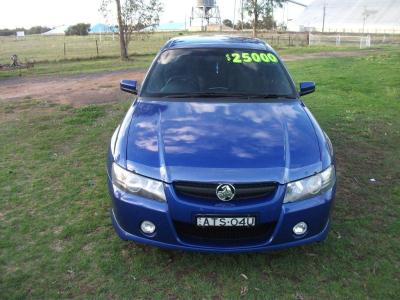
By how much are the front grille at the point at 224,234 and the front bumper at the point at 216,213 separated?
13mm

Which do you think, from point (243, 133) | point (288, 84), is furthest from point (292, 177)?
point (288, 84)

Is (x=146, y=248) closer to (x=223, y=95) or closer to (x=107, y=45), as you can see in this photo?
(x=223, y=95)

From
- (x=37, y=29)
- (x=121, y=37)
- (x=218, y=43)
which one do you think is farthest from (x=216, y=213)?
(x=37, y=29)

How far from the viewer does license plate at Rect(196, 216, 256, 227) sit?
2986mm

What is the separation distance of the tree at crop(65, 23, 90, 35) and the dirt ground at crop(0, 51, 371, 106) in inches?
2664

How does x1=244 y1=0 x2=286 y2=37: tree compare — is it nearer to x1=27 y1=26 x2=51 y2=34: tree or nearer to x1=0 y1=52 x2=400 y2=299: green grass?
x1=0 y1=52 x2=400 y2=299: green grass

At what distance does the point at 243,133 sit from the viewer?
351cm

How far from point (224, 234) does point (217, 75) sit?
206 centimetres

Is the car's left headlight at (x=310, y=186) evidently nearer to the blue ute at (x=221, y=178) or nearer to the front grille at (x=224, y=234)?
the blue ute at (x=221, y=178)

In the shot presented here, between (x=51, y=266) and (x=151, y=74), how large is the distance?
230cm

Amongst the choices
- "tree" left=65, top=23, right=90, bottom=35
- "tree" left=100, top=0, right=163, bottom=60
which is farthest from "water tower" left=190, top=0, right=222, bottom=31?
"tree" left=100, top=0, right=163, bottom=60

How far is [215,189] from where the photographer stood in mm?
2977

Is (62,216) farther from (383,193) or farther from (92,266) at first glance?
(383,193)

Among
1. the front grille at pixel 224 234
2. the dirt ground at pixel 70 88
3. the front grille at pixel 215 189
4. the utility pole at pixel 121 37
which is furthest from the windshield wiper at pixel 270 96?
the utility pole at pixel 121 37
